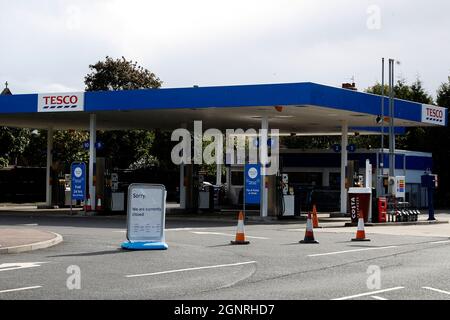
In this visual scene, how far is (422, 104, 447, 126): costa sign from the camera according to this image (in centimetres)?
3386

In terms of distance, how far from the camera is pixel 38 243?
17250mm

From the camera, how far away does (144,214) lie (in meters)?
17.5

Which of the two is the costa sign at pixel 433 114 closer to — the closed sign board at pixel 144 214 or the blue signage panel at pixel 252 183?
the blue signage panel at pixel 252 183

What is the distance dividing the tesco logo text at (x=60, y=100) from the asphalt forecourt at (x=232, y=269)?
1025 centimetres

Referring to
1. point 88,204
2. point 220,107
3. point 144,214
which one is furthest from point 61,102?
point 144,214

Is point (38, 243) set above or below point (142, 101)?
below

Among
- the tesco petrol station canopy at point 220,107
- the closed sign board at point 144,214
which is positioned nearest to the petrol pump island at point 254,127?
the tesco petrol station canopy at point 220,107

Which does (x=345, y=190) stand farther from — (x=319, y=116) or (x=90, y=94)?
(x=90, y=94)

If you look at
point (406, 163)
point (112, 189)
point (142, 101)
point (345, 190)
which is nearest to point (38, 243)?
point (142, 101)

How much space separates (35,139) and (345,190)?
117ft

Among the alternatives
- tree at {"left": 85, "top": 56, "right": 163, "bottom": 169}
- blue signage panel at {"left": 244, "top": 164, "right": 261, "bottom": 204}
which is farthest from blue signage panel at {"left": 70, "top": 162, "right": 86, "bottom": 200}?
tree at {"left": 85, "top": 56, "right": 163, "bottom": 169}

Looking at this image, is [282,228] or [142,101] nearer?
[282,228]
